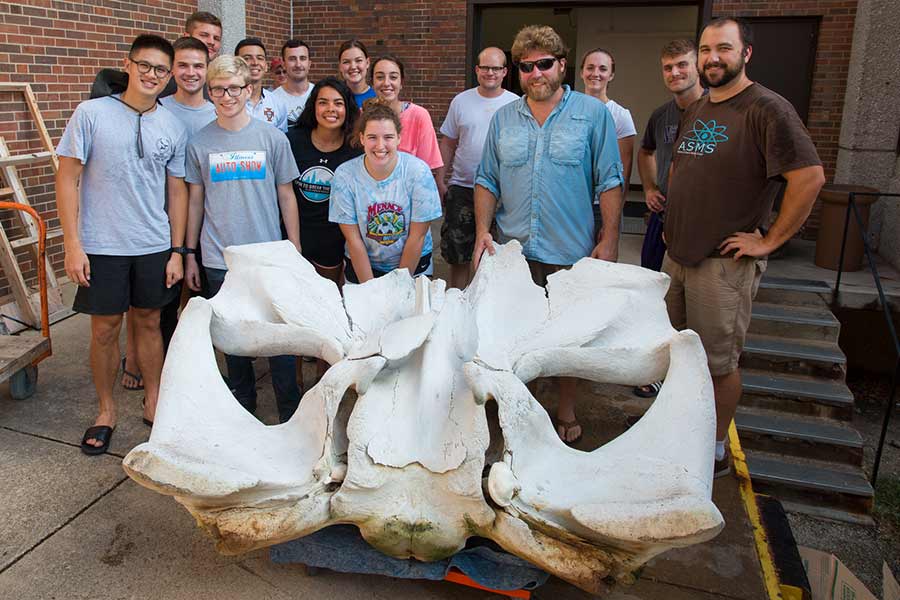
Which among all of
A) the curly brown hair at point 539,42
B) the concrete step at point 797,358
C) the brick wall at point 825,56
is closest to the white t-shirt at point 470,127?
the curly brown hair at point 539,42

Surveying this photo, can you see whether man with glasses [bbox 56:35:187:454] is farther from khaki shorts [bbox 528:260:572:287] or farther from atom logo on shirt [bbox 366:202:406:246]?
khaki shorts [bbox 528:260:572:287]

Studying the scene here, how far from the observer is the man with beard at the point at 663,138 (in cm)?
449

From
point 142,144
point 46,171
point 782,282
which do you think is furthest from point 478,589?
point 46,171

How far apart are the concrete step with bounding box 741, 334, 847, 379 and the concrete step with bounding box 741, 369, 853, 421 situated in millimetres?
74

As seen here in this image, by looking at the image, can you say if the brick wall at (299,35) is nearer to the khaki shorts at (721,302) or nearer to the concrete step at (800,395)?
the concrete step at (800,395)

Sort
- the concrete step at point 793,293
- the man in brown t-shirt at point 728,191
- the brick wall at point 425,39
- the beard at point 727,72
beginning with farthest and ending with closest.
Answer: the brick wall at point 425,39
the concrete step at point 793,293
the beard at point 727,72
the man in brown t-shirt at point 728,191

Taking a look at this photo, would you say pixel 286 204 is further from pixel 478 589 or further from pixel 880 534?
pixel 880 534

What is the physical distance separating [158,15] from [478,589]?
7559 mm

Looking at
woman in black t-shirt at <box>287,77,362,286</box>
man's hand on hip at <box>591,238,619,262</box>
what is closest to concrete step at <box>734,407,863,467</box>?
man's hand on hip at <box>591,238,619,262</box>

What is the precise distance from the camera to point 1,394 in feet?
14.5

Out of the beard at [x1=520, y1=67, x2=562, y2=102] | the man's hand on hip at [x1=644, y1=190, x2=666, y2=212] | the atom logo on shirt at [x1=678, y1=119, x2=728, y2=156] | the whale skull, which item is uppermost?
the beard at [x1=520, y1=67, x2=562, y2=102]

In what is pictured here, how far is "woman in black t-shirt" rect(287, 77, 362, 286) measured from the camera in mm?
4180

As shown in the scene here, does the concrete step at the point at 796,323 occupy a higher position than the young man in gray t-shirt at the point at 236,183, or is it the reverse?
the young man in gray t-shirt at the point at 236,183

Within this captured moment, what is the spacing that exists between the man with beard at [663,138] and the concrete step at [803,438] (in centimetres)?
72
